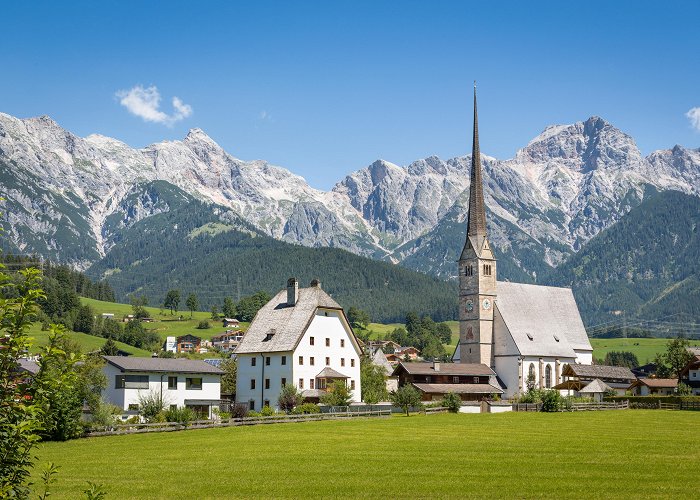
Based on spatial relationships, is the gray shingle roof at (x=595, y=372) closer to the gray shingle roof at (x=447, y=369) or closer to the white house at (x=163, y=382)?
the gray shingle roof at (x=447, y=369)

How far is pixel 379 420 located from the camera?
75312 millimetres

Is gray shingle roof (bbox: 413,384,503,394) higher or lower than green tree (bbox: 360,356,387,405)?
lower

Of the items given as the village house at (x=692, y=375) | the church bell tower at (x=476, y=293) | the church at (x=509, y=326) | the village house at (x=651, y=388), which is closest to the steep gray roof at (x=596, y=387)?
the church at (x=509, y=326)

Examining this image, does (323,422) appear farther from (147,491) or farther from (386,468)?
(147,491)

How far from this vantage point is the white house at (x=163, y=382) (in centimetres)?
8425

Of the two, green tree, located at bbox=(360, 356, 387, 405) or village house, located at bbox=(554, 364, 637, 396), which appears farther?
village house, located at bbox=(554, 364, 637, 396)

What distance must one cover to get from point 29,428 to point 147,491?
19.7 metres

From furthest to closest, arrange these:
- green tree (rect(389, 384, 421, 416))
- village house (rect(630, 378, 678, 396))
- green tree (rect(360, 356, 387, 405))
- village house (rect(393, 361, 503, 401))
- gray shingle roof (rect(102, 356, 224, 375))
A: village house (rect(630, 378, 678, 396)) < village house (rect(393, 361, 503, 401)) < green tree (rect(360, 356, 387, 405)) < gray shingle roof (rect(102, 356, 224, 375)) < green tree (rect(389, 384, 421, 416))

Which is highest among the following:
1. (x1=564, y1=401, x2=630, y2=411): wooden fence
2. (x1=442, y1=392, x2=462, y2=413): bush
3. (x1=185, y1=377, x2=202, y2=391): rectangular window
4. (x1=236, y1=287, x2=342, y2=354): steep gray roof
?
(x1=236, y1=287, x2=342, y2=354): steep gray roof

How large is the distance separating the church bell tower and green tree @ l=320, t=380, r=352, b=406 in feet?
148

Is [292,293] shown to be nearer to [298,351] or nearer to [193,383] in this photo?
[298,351]

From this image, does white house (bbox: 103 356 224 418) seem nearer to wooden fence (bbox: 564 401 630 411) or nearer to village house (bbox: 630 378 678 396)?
wooden fence (bbox: 564 401 630 411)

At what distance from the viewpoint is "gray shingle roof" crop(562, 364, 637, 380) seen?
129750 millimetres

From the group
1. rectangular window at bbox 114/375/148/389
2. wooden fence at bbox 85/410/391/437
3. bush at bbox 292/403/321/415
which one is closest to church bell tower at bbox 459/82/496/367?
wooden fence at bbox 85/410/391/437
